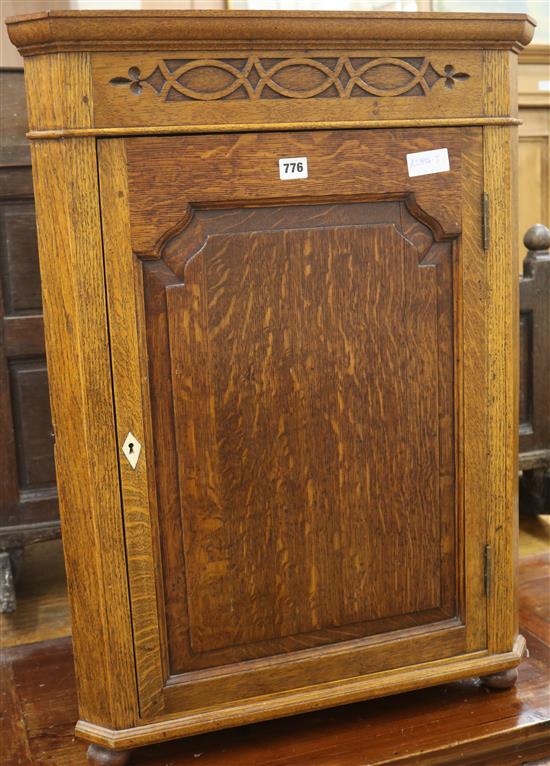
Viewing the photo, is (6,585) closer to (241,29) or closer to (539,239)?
(241,29)

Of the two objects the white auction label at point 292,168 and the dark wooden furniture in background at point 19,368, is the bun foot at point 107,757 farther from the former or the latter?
the white auction label at point 292,168

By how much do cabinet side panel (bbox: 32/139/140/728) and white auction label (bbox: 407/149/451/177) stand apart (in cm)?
51

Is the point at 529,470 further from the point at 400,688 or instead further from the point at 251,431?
the point at 251,431

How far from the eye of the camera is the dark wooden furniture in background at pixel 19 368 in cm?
205

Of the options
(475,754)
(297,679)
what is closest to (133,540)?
(297,679)

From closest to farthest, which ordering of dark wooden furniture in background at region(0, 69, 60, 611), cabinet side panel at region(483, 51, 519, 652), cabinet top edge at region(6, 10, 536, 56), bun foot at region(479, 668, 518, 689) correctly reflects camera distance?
cabinet top edge at region(6, 10, 536, 56)
cabinet side panel at region(483, 51, 519, 652)
bun foot at region(479, 668, 518, 689)
dark wooden furniture in background at region(0, 69, 60, 611)

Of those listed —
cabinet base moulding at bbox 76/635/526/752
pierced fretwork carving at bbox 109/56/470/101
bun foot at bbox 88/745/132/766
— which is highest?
pierced fretwork carving at bbox 109/56/470/101

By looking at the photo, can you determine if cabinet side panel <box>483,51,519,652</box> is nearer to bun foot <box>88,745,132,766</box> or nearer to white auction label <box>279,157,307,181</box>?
white auction label <box>279,157,307,181</box>

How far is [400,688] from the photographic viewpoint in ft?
5.31

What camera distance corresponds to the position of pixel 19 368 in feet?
6.94

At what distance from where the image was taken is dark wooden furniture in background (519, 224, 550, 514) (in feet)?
7.67

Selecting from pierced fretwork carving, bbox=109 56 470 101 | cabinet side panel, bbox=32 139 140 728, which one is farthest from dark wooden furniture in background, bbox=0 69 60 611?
pierced fretwork carving, bbox=109 56 470 101

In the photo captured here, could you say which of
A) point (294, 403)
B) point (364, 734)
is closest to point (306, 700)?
point (364, 734)

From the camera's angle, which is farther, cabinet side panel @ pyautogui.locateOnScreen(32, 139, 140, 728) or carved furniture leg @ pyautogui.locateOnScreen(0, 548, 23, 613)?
carved furniture leg @ pyautogui.locateOnScreen(0, 548, 23, 613)
